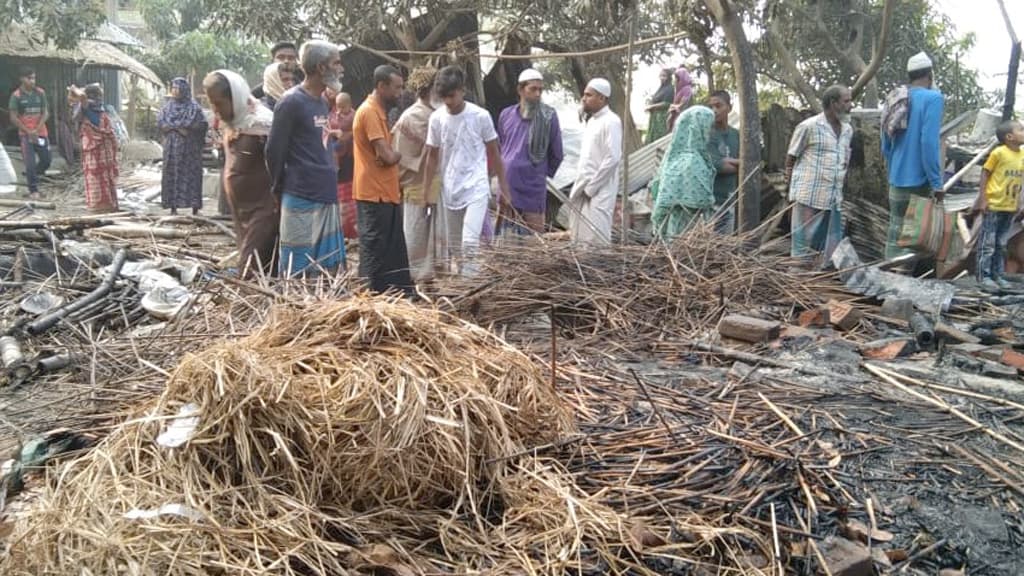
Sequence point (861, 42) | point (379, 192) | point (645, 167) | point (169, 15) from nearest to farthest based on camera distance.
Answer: point (379, 192) → point (645, 167) → point (861, 42) → point (169, 15)

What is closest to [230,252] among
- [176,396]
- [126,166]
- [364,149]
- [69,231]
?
[69,231]

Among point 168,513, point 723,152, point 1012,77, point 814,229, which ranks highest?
point 1012,77

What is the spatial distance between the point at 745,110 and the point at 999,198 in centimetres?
251

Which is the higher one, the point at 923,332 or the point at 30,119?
the point at 30,119

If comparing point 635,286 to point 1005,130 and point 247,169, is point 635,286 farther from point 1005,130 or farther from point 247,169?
point 1005,130

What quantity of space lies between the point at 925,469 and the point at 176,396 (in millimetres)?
2605

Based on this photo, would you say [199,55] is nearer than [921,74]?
Result: No

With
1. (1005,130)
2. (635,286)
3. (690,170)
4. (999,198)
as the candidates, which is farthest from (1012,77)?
(635,286)

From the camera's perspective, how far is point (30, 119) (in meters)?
15.0

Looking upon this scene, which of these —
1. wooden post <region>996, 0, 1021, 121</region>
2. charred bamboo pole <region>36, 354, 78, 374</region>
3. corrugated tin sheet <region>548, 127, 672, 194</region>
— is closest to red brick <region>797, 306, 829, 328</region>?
charred bamboo pole <region>36, 354, 78, 374</region>

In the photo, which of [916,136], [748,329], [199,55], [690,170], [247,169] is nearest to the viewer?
[748,329]

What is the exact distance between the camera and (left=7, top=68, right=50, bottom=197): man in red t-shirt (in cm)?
1486

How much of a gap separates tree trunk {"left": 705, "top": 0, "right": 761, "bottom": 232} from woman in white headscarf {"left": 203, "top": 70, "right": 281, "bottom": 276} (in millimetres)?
3447

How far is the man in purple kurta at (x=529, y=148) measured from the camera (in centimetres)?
735
